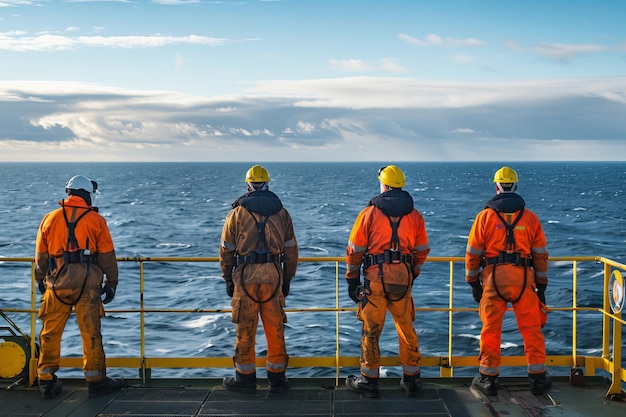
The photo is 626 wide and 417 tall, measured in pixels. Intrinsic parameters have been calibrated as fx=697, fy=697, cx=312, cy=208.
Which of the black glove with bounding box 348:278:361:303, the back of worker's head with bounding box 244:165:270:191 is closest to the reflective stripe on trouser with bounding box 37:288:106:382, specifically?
the back of worker's head with bounding box 244:165:270:191

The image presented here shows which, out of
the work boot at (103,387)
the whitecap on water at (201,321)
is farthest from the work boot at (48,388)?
the whitecap on water at (201,321)

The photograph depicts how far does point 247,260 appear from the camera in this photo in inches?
244

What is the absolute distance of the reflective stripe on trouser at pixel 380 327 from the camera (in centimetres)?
609

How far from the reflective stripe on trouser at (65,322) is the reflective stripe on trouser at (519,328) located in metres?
3.43

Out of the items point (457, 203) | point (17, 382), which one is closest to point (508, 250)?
point (17, 382)

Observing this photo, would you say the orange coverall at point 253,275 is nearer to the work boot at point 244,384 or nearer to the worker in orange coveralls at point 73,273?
the work boot at point 244,384

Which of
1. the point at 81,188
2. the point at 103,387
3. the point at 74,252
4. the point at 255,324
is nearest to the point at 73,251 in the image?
the point at 74,252

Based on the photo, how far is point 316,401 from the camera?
6.16 m

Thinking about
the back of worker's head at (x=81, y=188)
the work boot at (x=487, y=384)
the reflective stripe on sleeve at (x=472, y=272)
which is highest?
the back of worker's head at (x=81, y=188)

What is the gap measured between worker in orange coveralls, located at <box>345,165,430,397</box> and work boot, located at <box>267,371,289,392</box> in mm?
759

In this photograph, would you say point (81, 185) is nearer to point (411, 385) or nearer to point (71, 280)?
point (71, 280)

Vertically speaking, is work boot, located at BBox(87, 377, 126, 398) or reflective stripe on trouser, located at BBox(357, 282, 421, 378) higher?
reflective stripe on trouser, located at BBox(357, 282, 421, 378)

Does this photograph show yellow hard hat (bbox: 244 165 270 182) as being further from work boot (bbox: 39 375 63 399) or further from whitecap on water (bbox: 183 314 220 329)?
whitecap on water (bbox: 183 314 220 329)

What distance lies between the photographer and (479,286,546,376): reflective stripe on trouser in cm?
616
